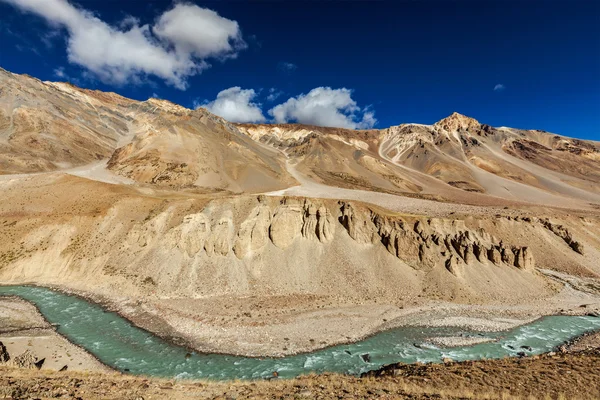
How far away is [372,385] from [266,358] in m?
9.39

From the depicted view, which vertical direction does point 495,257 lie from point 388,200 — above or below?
below

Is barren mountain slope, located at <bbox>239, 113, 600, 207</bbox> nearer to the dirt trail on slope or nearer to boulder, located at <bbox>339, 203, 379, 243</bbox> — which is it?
the dirt trail on slope

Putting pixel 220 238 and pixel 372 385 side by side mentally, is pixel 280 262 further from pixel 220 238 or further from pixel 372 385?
pixel 372 385

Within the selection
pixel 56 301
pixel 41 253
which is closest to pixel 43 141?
pixel 41 253

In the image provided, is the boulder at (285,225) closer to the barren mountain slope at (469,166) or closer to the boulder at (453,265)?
the boulder at (453,265)

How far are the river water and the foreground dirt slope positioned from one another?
4668mm

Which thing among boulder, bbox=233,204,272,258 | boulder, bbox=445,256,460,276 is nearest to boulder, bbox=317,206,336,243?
boulder, bbox=233,204,272,258

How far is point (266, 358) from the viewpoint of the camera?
72.1 feet

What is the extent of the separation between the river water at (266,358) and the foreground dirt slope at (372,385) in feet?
15.3

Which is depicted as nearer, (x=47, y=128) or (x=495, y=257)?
(x=495, y=257)

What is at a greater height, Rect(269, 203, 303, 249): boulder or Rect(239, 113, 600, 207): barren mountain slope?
Rect(239, 113, 600, 207): barren mountain slope

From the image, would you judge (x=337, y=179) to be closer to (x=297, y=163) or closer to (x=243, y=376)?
(x=297, y=163)

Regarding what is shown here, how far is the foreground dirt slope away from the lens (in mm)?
13134

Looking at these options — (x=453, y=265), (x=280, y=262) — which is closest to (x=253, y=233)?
(x=280, y=262)
